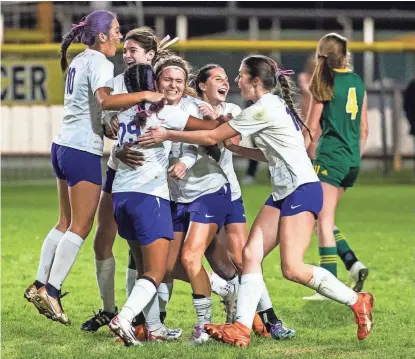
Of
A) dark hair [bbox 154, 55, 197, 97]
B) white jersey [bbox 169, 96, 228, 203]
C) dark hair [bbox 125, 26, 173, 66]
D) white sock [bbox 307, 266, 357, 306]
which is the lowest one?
white sock [bbox 307, 266, 357, 306]

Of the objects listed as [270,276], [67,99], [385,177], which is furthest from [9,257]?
[385,177]

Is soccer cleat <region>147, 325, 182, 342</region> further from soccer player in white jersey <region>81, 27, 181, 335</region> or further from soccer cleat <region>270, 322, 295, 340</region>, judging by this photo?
soccer cleat <region>270, 322, 295, 340</region>

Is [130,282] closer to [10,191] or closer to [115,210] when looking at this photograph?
[115,210]

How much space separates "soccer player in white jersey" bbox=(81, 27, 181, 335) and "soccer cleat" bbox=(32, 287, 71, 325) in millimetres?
171

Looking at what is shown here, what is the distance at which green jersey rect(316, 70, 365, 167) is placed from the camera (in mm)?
8945

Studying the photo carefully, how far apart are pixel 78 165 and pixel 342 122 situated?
2434 mm

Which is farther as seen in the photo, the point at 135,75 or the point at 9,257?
the point at 9,257

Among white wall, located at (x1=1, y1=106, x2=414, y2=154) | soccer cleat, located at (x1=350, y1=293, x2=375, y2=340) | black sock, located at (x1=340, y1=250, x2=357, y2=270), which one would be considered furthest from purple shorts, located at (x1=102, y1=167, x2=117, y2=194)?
white wall, located at (x1=1, y1=106, x2=414, y2=154)

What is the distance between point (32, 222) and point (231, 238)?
21.5 feet

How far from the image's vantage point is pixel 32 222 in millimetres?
13594

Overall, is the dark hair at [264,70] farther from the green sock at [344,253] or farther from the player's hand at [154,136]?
the green sock at [344,253]

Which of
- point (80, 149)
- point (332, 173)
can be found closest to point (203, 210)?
point (80, 149)

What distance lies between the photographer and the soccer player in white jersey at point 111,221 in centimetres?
722

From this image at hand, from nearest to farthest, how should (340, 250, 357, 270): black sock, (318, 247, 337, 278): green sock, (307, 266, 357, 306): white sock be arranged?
1. (307, 266, 357, 306): white sock
2. (318, 247, 337, 278): green sock
3. (340, 250, 357, 270): black sock
